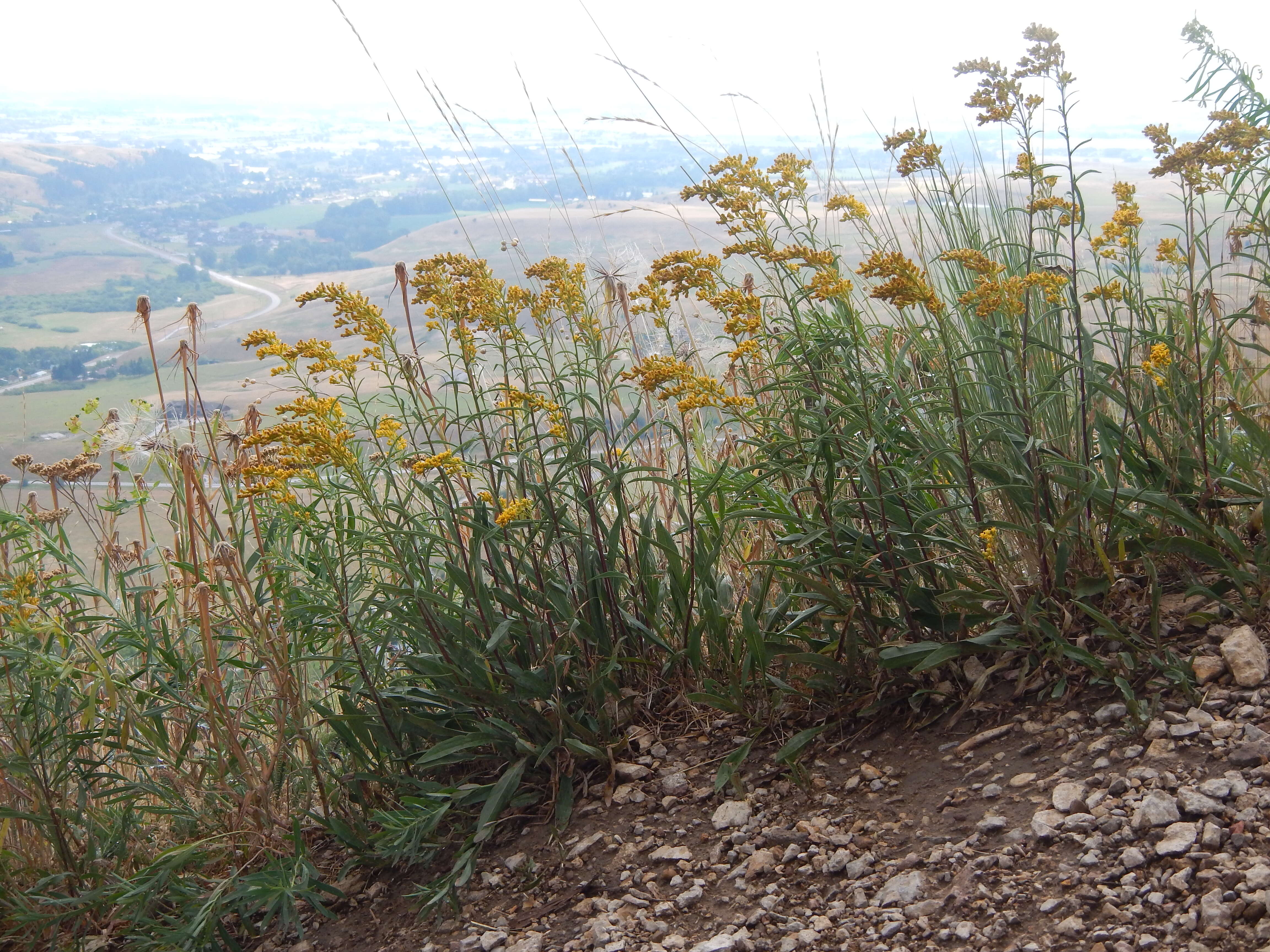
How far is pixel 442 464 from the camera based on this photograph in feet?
6.15

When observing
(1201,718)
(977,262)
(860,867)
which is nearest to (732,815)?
(860,867)

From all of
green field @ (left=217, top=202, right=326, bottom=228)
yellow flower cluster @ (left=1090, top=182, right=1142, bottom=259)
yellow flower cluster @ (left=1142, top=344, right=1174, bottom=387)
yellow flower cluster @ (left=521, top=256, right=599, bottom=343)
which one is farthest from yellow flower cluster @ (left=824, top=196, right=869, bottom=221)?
green field @ (left=217, top=202, right=326, bottom=228)

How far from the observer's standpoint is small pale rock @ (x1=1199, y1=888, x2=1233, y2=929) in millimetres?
1257

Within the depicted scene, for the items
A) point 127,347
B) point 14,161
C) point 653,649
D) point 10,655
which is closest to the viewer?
point 10,655

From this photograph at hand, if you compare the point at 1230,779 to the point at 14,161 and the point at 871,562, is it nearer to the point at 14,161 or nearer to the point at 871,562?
the point at 871,562

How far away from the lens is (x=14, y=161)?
3597cm

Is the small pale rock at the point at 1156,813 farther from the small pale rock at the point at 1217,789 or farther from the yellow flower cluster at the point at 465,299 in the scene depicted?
the yellow flower cluster at the point at 465,299

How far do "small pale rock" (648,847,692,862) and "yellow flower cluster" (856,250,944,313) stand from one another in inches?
49.3

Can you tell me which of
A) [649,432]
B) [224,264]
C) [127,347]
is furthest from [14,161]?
[649,432]

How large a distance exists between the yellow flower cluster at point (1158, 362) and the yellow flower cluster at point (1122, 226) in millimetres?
293

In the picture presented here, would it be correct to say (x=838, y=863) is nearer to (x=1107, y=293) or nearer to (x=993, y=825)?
(x=993, y=825)

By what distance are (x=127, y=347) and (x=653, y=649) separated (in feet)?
67.4

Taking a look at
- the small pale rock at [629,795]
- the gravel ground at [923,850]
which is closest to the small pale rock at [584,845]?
the gravel ground at [923,850]

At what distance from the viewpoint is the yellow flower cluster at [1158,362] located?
190cm
